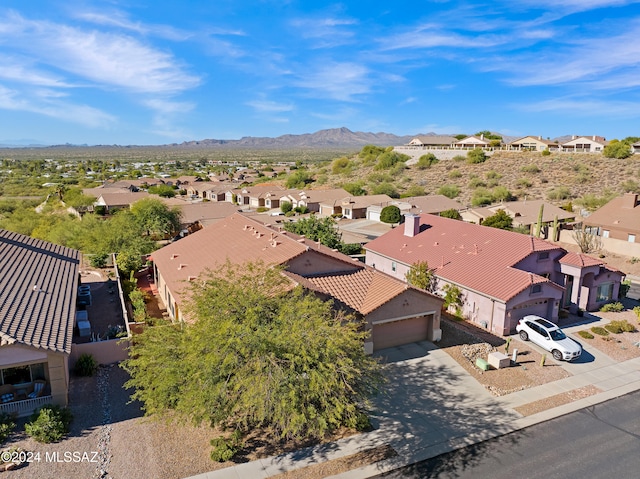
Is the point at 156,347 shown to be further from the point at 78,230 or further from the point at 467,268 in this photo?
the point at 78,230

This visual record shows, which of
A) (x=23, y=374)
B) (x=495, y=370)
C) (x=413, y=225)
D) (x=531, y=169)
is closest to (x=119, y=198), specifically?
(x=413, y=225)

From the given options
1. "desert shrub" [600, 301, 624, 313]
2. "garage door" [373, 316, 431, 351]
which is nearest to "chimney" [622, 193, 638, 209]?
"desert shrub" [600, 301, 624, 313]

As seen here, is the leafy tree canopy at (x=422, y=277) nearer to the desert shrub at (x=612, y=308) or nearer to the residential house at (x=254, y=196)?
the desert shrub at (x=612, y=308)

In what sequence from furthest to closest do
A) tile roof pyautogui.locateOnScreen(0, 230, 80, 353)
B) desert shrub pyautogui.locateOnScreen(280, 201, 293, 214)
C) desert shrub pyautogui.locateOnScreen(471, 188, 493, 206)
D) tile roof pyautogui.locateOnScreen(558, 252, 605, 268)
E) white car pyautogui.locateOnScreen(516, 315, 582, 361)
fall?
desert shrub pyautogui.locateOnScreen(280, 201, 293, 214) → desert shrub pyautogui.locateOnScreen(471, 188, 493, 206) → tile roof pyautogui.locateOnScreen(558, 252, 605, 268) → white car pyautogui.locateOnScreen(516, 315, 582, 361) → tile roof pyautogui.locateOnScreen(0, 230, 80, 353)

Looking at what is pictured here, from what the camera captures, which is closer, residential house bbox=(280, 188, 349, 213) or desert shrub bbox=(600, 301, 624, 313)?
desert shrub bbox=(600, 301, 624, 313)

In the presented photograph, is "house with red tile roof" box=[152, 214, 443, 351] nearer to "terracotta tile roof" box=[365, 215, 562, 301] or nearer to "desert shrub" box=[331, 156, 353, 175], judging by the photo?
"terracotta tile roof" box=[365, 215, 562, 301]
